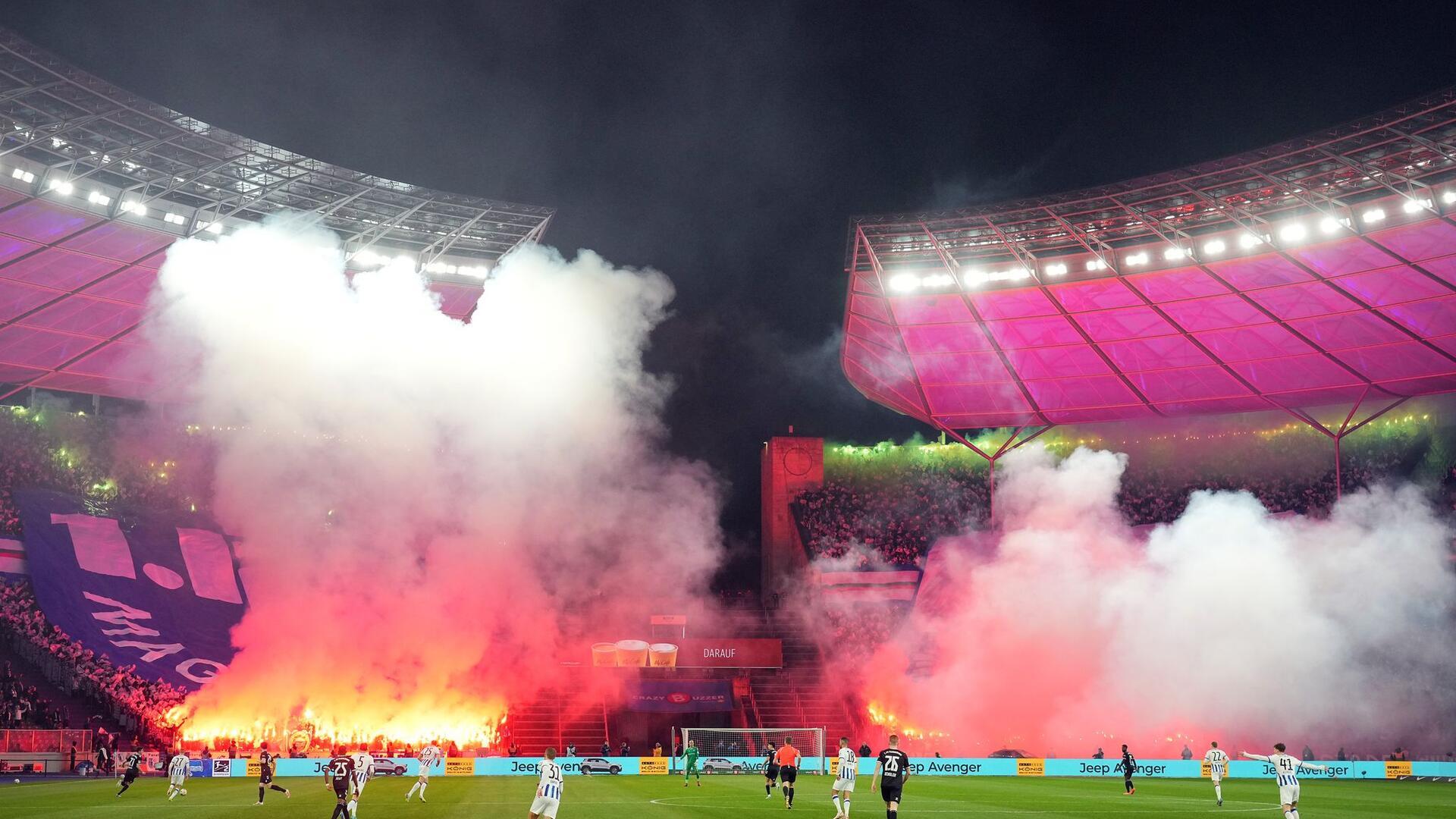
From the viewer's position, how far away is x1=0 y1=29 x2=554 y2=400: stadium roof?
29953 mm

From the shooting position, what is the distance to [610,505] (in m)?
44.7

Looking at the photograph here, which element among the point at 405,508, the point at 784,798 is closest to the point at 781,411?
the point at 405,508

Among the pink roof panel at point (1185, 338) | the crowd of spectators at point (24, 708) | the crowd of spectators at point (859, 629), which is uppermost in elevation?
the pink roof panel at point (1185, 338)

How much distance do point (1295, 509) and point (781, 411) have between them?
2411 centimetres

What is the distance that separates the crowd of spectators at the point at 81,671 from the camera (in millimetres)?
36719

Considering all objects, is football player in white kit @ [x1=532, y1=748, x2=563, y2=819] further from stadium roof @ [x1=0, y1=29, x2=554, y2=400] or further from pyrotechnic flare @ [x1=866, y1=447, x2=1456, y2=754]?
pyrotechnic flare @ [x1=866, y1=447, x2=1456, y2=754]

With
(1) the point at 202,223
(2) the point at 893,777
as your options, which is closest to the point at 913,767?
(2) the point at 893,777

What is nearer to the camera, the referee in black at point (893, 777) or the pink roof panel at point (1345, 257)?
the referee in black at point (893, 777)

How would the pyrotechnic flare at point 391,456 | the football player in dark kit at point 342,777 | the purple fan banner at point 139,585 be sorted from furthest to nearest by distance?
the purple fan banner at point 139,585 → the pyrotechnic flare at point 391,456 → the football player in dark kit at point 342,777

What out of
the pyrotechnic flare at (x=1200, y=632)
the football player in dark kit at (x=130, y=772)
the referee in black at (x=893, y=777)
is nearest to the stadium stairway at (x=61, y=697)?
the football player in dark kit at (x=130, y=772)

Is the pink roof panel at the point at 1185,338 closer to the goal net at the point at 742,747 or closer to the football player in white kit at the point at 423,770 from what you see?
the goal net at the point at 742,747

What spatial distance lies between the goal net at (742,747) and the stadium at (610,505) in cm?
22

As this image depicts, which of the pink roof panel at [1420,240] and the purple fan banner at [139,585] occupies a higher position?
the pink roof panel at [1420,240]

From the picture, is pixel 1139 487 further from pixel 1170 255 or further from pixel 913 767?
pixel 913 767
